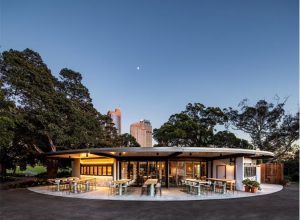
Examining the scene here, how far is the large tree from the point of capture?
17281 millimetres

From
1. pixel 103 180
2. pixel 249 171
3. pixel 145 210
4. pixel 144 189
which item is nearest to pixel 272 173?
pixel 249 171

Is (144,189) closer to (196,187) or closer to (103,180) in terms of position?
(196,187)

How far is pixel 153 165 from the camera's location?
655 inches

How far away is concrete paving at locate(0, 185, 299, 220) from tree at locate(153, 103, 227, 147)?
62.9ft

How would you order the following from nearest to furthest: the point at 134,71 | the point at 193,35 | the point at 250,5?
1. the point at 250,5
2. the point at 193,35
3. the point at 134,71

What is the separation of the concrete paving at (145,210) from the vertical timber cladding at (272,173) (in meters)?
11.0

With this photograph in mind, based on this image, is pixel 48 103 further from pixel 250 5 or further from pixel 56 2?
pixel 250 5

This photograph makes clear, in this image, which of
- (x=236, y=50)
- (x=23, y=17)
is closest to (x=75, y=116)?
(x=23, y=17)

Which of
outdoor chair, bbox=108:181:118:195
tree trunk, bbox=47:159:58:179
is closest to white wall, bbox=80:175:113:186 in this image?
outdoor chair, bbox=108:181:118:195

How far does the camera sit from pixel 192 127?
2950cm

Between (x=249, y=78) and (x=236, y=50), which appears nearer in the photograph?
(x=236, y=50)

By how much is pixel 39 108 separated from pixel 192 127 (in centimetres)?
1763

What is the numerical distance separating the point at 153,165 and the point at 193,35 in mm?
9024

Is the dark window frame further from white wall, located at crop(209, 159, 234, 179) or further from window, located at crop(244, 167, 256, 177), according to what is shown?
window, located at crop(244, 167, 256, 177)
